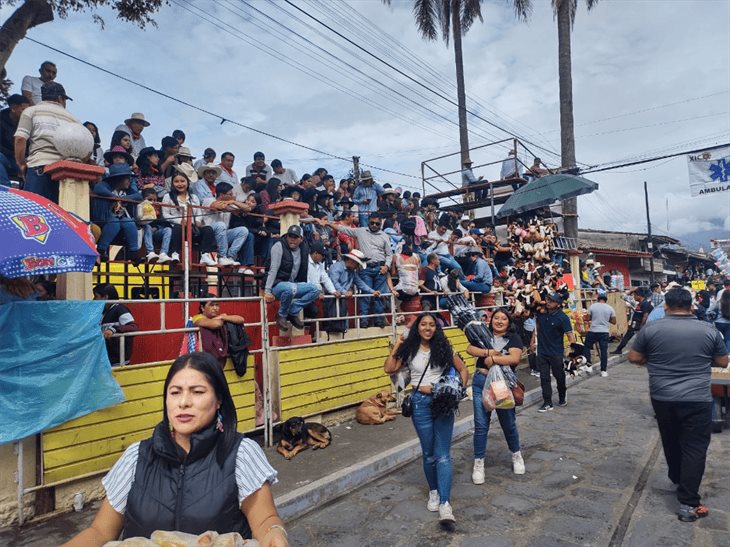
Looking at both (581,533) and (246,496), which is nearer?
(246,496)

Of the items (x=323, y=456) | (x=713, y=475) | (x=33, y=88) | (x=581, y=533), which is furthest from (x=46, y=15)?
(x=713, y=475)

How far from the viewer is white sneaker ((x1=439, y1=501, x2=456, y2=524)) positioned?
4242 millimetres

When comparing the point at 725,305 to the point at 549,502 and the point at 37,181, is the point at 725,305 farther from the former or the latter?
the point at 37,181

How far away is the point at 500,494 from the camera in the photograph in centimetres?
496

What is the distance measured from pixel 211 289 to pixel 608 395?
782cm

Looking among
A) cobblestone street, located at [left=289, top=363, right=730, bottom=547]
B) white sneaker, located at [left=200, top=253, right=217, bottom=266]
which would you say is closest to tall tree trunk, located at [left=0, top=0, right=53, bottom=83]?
white sneaker, located at [left=200, top=253, right=217, bottom=266]

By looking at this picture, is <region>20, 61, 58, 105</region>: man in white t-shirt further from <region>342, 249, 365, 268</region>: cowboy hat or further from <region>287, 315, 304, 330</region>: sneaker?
<region>342, 249, 365, 268</region>: cowboy hat

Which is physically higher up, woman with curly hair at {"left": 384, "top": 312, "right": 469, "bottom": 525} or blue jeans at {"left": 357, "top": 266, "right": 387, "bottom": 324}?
blue jeans at {"left": 357, "top": 266, "right": 387, "bottom": 324}

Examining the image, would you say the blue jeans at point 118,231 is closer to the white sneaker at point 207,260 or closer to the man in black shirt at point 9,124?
the white sneaker at point 207,260

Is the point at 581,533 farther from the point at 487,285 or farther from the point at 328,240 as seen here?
the point at 487,285

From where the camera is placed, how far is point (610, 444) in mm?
6457

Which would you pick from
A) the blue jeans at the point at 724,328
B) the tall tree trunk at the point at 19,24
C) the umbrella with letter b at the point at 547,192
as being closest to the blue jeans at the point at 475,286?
the umbrella with letter b at the point at 547,192

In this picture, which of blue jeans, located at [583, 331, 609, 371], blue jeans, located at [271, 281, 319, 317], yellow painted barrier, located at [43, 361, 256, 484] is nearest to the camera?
yellow painted barrier, located at [43, 361, 256, 484]

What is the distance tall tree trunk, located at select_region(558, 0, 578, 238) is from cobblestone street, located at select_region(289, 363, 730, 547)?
1107 cm
